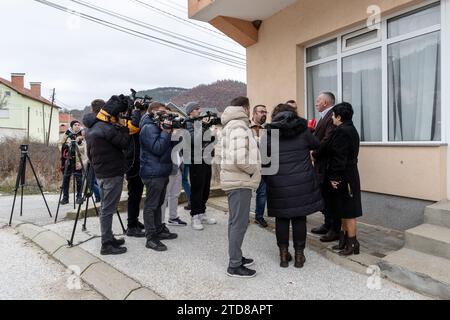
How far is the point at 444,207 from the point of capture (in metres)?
4.03

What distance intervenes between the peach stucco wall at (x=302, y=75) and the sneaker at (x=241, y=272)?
8.48ft

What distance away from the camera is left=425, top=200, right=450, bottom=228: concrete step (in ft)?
12.9

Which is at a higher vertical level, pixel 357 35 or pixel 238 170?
pixel 357 35

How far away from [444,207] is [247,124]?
254 cm

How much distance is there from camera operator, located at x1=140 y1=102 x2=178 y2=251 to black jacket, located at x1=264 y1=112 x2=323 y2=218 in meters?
1.30

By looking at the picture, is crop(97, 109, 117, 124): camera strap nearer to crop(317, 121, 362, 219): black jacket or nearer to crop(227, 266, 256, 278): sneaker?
crop(227, 266, 256, 278): sneaker

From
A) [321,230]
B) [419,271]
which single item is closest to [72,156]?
[321,230]

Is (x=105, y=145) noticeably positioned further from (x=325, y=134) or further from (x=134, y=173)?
(x=325, y=134)

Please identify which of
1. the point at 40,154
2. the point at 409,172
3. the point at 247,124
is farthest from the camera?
the point at 40,154

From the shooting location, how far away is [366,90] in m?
Result: 5.43

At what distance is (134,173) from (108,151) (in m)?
0.81

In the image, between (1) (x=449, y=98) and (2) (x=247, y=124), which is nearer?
(2) (x=247, y=124)
